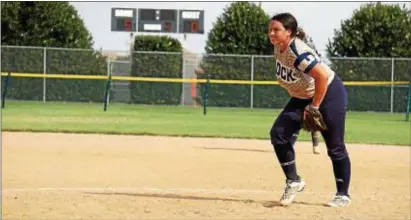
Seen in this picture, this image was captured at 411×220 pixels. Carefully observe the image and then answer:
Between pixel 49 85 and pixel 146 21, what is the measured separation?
24.2ft

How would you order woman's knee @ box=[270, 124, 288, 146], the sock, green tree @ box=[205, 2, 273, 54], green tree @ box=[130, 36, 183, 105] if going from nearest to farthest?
woman's knee @ box=[270, 124, 288, 146] → the sock → green tree @ box=[130, 36, 183, 105] → green tree @ box=[205, 2, 273, 54]

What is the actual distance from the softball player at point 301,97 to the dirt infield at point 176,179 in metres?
0.30

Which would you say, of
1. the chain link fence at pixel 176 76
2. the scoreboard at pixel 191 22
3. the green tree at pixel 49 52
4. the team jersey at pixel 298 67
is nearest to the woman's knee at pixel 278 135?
the team jersey at pixel 298 67

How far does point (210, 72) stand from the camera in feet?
109

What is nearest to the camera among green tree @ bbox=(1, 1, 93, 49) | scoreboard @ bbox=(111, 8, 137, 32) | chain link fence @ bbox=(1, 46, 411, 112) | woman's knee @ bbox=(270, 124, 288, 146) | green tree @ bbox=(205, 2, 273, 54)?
woman's knee @ bbox=(270, 124, 288, 146)

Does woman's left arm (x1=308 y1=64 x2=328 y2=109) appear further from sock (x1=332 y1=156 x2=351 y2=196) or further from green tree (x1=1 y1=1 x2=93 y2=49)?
green tree (x1=1 y1=1 x2=93 y2=49)

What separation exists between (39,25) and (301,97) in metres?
28.6

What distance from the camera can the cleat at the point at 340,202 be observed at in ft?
23.2

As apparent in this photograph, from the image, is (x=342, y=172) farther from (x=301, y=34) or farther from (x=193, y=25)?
(x=193, y=25)

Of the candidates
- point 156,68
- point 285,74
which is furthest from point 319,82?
point 156,68

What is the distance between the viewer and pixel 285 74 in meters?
6.94

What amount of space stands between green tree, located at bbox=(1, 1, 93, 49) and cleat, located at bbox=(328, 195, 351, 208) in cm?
2806

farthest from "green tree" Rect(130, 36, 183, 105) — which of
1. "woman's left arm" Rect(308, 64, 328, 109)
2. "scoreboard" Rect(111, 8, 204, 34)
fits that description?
"woman's left arm" Rect(308, 64, 328, 109)

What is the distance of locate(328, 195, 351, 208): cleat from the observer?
7.07 m
